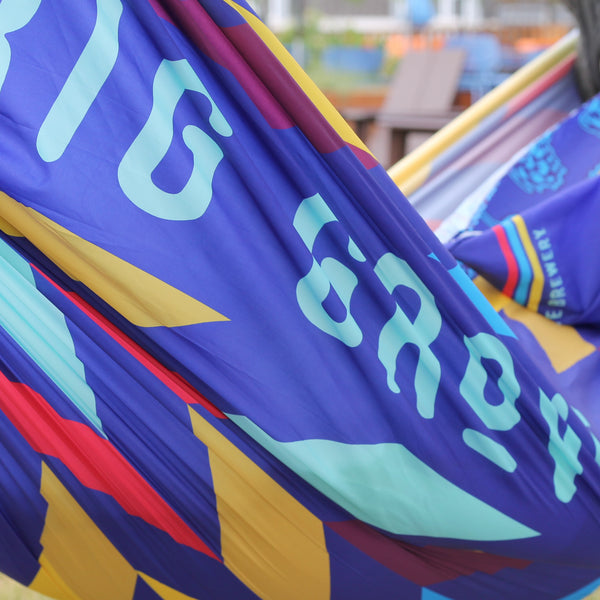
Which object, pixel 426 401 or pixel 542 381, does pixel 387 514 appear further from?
pixel 542 381

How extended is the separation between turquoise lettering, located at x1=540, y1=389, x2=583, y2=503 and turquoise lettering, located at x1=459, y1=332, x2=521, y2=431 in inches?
1.9

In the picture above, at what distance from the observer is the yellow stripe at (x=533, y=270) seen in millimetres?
1317

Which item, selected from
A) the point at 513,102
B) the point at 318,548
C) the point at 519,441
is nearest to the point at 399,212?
the point at 519,441

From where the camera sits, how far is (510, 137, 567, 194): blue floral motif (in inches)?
61.9

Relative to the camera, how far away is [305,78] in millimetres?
922

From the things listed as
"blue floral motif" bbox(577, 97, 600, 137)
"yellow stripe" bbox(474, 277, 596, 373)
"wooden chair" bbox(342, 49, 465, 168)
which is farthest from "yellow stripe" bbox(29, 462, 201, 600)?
"wooden chair" bbox(342, 49, 465, 168)

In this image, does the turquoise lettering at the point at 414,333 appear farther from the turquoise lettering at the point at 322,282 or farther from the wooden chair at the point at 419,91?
the wooden chair at the point at 419,91

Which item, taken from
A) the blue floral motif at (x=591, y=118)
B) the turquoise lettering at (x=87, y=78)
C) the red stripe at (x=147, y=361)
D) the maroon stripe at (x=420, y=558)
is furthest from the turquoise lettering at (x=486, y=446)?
the blue floral motif at (x=591, y=118)

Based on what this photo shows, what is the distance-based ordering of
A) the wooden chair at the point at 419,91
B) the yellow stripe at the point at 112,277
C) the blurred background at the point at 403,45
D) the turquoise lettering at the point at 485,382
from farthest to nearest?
1. the blurred background at the point at 403,45
2. the wooden chair at the point at 419,91
3. the turquoise lettering at the point at 485,382
4. the yellow stripe at the point at 112,277

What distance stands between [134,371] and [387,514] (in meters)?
0.34

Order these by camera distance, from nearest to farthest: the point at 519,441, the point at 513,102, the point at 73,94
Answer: the point at 73,94
the point at 519,441
the point at 513,102

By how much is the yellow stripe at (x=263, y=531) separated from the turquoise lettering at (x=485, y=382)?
0.24 m

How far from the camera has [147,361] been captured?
0.89 meters

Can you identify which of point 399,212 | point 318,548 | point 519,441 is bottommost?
point 318,548
